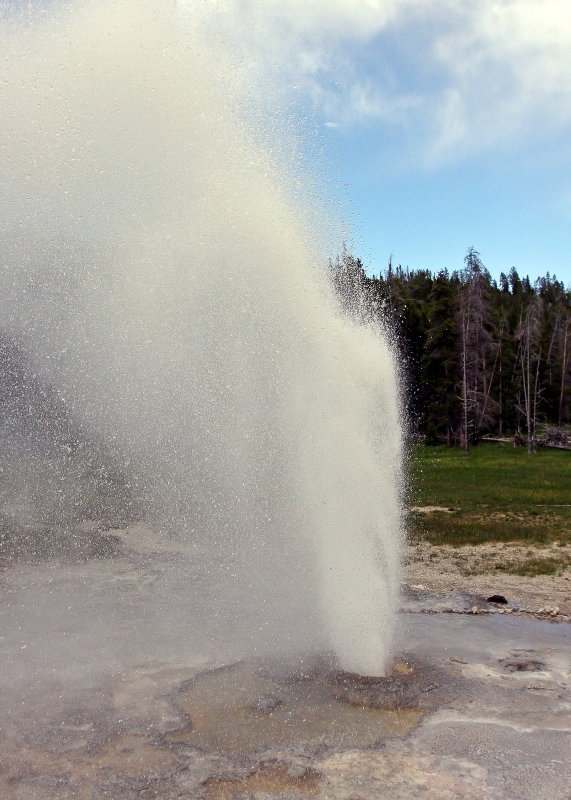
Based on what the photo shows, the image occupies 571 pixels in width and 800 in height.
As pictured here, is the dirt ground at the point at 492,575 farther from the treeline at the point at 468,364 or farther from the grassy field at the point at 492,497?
the treeline at the point at 468,364

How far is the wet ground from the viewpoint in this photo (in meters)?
7.22

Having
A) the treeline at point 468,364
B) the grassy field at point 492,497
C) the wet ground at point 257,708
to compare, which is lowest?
the wet ground at point 257,708

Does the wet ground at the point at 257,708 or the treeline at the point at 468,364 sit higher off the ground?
the treeline at the point at 468,364

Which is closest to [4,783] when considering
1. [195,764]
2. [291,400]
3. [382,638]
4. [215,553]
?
[195,764]

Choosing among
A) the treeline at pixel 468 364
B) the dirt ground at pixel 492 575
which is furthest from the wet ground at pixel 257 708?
the treeline at pixel 468 364

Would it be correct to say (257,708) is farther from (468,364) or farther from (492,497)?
(468,364)

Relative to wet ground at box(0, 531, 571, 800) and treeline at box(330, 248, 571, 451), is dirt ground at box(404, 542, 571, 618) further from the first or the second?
treeline at box(330, 248, 571, 451)

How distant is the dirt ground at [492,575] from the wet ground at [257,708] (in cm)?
118

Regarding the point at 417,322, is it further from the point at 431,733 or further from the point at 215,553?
the point at 431,733

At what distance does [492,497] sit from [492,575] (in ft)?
37.6

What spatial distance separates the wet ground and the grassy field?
7.45 metres

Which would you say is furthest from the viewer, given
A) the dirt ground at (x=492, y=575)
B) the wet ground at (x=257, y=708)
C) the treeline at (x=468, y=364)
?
the treeline at (x=468, y=364)

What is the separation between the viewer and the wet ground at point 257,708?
23.7 ft

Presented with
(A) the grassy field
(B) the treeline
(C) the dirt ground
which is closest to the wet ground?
(C) the dirt ground
